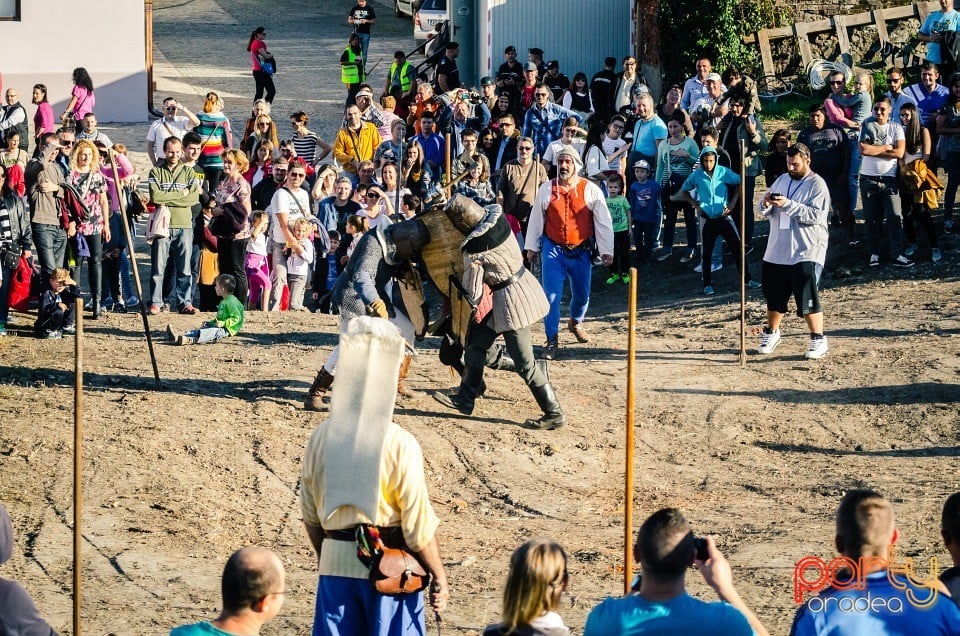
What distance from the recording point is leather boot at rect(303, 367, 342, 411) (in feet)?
35.0

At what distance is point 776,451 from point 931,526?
213 cm

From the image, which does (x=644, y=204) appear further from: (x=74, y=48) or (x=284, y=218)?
(x=74, y=48)

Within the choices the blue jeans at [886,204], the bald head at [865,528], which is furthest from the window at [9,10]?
the bald head at [865,528]

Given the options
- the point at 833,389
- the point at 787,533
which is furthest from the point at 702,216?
the point at 787,533

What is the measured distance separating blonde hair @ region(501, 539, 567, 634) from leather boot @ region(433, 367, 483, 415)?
6.05m

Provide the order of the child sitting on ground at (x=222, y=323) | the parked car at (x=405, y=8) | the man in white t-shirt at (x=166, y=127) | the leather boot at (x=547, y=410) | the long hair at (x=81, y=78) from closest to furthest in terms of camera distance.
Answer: the leather boot at (x=547, y=410), the child sitting on ground at (x=222, y=323), the man in white t-shirt at (x=166, y=127), the long hair at (x=81, y=78), the parked car at (x=405, y=8)

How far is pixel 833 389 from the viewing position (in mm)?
11633

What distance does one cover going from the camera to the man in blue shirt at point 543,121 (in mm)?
16891

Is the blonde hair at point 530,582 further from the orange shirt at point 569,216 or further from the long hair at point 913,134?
the long hair at point 913,134

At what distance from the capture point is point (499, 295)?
10.2 metres

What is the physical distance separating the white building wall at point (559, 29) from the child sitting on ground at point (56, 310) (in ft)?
33.1

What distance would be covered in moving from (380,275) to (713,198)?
5395 mm

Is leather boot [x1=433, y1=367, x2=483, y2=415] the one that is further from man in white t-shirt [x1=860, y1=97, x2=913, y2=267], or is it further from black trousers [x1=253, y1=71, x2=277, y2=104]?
black trousers [x1=253, y1=71, x2=277, y2=104]

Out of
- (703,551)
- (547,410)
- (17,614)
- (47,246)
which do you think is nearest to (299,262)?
(47,246)
